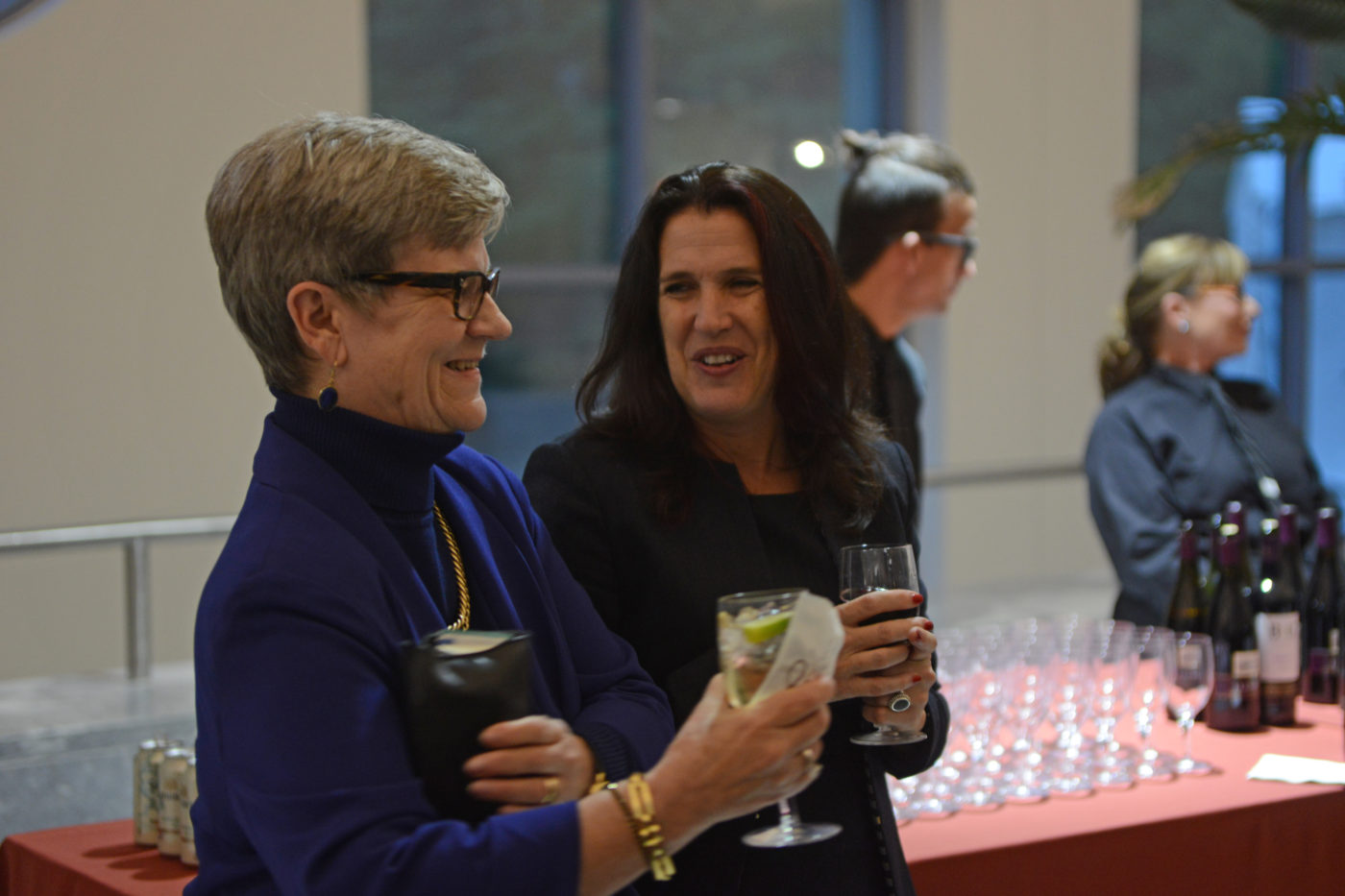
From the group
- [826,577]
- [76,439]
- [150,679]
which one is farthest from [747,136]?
[826,577]

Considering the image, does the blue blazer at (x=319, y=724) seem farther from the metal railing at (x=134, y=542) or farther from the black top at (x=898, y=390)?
the metal railing at (x=134, y=542)

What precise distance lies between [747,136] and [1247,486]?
378 centimetres

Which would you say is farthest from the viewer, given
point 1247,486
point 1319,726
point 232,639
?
point 1247,486

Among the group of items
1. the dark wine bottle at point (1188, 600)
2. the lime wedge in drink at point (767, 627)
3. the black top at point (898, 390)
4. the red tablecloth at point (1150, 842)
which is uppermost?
the black top at point (898, 390)

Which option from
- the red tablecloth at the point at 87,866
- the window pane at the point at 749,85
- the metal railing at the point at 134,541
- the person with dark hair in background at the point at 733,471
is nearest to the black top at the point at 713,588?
the person with dark hair in background at the point at 733,471

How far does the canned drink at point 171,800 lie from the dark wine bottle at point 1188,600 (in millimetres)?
1868

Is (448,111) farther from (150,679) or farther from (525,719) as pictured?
(525,719)

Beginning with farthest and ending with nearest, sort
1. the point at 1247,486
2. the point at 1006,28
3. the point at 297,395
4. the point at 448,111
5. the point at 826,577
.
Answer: the point at 1006,28
the point at 448,111
the point at 1247,486
the point at 826,577
the point at 297,395

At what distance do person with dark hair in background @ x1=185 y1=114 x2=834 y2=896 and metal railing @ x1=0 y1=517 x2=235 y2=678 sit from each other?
2.35 meters

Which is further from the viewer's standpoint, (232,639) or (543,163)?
(543,163)

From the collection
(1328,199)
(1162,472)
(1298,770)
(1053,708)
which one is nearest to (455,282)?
(1053,708)

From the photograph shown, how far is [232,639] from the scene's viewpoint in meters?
1.12

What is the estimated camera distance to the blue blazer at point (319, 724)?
3.54 feet

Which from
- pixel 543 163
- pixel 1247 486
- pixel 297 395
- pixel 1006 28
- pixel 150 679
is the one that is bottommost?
pixel 150 679
